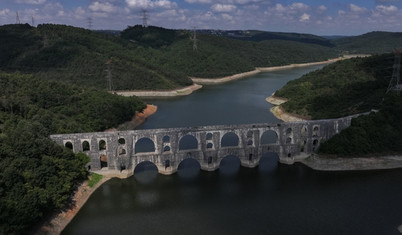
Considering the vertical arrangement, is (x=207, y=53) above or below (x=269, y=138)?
above

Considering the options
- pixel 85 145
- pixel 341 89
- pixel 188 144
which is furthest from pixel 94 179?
pixel 341 89

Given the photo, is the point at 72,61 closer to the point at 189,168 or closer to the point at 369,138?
the point at 189,168

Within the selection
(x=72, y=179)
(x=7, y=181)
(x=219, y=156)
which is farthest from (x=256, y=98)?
(x=7, y=181)

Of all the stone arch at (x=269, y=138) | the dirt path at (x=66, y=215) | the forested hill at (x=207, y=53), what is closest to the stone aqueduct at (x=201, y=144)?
the dirt path at (x=66, y=215)

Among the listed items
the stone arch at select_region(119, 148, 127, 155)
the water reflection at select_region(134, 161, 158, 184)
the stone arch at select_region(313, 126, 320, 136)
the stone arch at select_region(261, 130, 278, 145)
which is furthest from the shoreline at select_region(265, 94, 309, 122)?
the stone arch at select_region(119, 148, 127, 155)

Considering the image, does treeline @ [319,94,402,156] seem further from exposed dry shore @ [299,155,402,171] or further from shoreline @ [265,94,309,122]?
shoreline @ [265,94,309,122]

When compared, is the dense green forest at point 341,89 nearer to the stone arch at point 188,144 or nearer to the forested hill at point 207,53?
the stone arch at point 188,144
